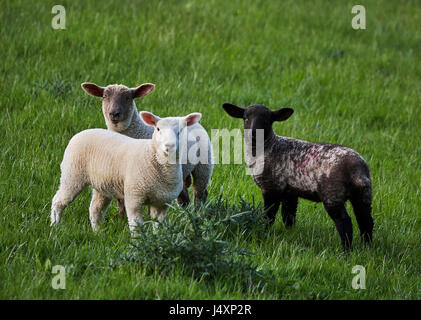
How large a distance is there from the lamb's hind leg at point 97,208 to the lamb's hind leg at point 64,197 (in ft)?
0.75

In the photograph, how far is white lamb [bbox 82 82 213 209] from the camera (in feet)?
19.1

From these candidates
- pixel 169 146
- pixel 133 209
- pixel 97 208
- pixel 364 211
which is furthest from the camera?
pixel 97 208

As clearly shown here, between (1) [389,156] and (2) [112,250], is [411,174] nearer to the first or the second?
(1) [389,156]

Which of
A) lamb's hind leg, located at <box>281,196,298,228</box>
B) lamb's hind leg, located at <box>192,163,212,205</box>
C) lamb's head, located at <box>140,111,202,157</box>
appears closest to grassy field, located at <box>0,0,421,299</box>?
lamb's hind leg, located at <box>281,196,298,228</box>

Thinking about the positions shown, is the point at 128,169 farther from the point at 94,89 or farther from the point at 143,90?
the point at 94,89

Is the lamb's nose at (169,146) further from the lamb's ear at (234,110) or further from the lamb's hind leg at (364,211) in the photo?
the lamb's hind leg at (364,211)

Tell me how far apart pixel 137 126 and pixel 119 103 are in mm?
349

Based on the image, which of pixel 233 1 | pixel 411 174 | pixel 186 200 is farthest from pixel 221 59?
pixel 186 200

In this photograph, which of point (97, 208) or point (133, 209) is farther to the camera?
point (97, 208)

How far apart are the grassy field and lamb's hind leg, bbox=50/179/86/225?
0.44 ft

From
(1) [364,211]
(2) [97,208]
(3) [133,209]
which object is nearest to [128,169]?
(3) [133,209]

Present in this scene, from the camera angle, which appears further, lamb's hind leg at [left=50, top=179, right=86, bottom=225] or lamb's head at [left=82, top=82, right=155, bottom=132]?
lamb's head at [left=82, top=82, right=155, bottom=132]

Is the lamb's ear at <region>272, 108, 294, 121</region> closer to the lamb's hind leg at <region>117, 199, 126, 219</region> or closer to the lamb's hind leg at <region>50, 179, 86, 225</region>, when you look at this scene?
the lamb's hind leg at <region>117, 199, 126, 219</region>

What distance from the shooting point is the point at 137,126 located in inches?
240
